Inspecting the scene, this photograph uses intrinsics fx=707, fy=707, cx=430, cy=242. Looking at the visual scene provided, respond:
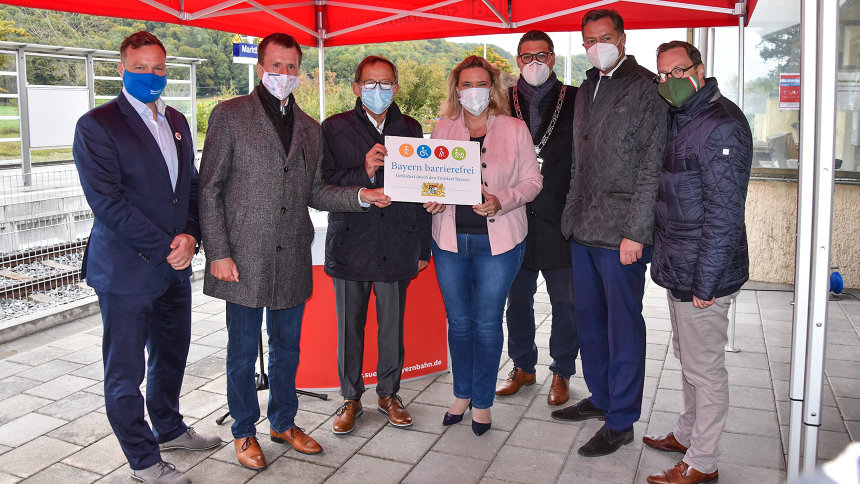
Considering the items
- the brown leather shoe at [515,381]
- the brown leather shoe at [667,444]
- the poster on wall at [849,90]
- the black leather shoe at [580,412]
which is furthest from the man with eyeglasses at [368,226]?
the poster on wall at [849,90]

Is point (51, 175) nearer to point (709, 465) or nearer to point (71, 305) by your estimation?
point (71, 305)

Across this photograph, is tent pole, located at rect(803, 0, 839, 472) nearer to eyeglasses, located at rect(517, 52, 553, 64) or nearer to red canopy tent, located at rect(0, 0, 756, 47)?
eyeglasses, located at rect(517, 52, 553, 64)

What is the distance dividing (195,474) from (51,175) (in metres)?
4.59

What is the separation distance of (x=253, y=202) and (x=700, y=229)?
2.12m

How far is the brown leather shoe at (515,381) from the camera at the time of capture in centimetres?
476

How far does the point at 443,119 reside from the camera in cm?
405

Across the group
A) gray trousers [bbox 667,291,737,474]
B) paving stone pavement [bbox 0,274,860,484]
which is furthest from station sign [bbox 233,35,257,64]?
gray trousers [bbox 667,291,737,474]

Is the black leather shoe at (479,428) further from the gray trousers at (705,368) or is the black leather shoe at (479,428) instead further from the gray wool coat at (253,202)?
the gray wool coat at (253,202)

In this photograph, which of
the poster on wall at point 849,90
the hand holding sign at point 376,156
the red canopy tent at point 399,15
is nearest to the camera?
the hand holding sign at point 376,156

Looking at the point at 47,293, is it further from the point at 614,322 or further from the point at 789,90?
the point at 789,90

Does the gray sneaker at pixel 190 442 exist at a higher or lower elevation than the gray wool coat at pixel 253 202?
lower

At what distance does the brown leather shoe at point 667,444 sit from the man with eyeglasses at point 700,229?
307 mm

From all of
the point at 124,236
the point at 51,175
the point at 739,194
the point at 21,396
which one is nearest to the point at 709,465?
the point at 739,194

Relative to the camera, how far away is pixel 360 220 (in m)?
3.95
